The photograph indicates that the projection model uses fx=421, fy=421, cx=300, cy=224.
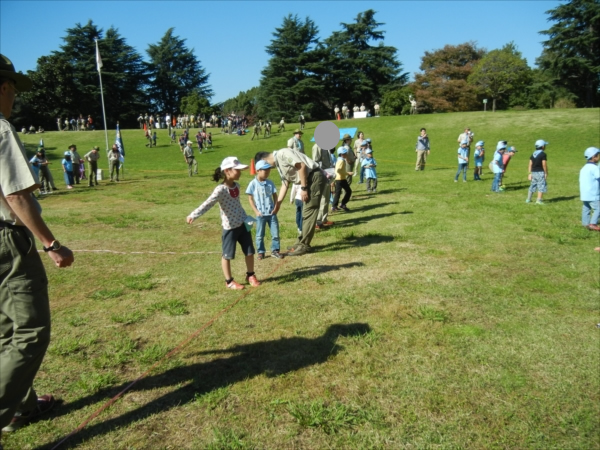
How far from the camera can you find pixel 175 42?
247 feet

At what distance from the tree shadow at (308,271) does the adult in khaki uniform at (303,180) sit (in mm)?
880

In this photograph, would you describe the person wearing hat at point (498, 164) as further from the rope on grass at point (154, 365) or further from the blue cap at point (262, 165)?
the rope on grass at point (154, 365)

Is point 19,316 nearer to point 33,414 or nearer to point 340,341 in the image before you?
point 33,414

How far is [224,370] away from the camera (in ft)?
12.1

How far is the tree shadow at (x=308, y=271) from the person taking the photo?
5.99 meters

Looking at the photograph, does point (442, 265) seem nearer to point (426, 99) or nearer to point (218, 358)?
point (218, 358)

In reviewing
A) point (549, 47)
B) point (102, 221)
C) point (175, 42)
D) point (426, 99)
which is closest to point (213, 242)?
point (102, 221)

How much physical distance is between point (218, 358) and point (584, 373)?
320 cm

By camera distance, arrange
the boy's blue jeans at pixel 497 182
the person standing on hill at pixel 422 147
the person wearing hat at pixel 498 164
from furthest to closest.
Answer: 1. the person standing on hill at pixel 422 147
2. the boy's blue jeans at pixel 497 182
3. the person wearing hat at pixel 498 164

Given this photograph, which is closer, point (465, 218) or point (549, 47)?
point (465, 218)

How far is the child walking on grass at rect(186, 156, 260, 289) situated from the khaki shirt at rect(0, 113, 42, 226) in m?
2.74

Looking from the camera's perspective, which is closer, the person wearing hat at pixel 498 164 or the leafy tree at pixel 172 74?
the person wearing hat at pixel 498 164

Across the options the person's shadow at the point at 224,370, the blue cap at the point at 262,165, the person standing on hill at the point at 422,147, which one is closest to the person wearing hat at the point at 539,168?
the blue cap at the point at 262,165

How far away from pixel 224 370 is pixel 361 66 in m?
64.9
